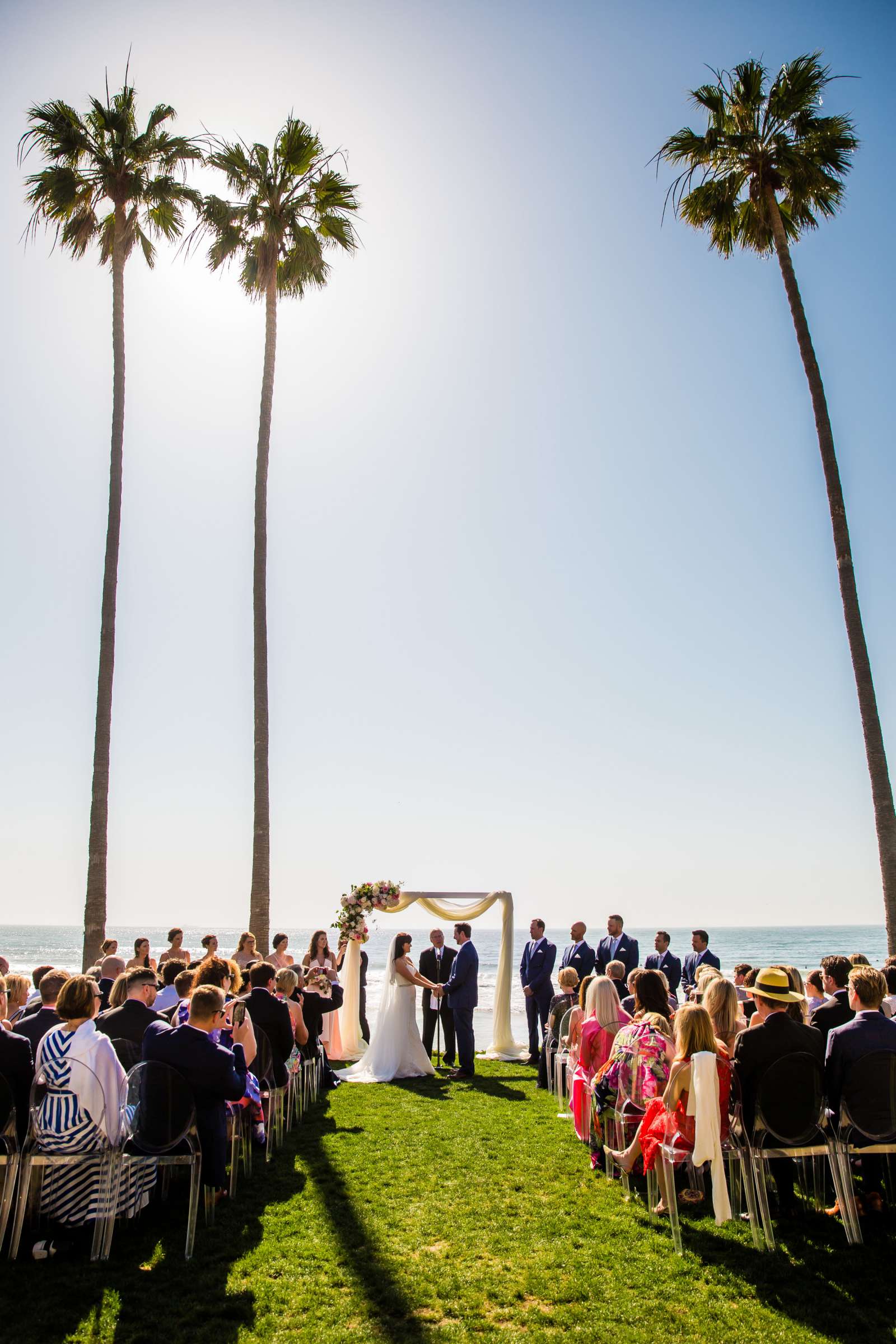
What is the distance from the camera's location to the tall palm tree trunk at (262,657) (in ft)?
41.7

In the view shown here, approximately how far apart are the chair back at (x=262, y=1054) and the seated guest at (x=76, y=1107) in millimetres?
2097

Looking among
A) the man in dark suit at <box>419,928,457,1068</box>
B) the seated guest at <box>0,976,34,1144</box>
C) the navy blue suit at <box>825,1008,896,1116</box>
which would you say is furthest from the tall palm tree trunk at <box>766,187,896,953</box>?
the seated guest at <box>0,976,34,1144</box>

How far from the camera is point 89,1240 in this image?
16.3 feet

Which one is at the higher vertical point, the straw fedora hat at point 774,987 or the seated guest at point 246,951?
the straw fedora hat at point 774,987

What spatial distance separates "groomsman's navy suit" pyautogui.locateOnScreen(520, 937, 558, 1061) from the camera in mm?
12547

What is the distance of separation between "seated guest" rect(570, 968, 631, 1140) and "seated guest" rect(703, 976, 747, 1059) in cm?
143

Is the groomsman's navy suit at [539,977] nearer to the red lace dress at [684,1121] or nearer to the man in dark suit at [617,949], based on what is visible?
the man in dark suit at [617,949]

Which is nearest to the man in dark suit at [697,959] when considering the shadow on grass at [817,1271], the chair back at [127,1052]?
the shadow on grass at [817,1271]

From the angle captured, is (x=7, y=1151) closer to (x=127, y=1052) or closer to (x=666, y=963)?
(x=127, y=1052)

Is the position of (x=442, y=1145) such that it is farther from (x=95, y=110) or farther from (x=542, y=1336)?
(x=95, y=110)

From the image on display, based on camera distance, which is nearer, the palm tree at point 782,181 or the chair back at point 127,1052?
the chair back at point 127,1052

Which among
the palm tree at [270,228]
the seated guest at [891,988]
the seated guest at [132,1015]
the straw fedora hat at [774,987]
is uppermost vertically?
the palm tree at [270,228]

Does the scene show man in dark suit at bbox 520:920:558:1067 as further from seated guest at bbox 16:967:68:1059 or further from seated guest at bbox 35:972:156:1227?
seated guest at bbox 35:972:156:1227

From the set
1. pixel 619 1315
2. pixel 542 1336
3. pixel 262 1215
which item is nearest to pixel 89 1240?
pixel 262 1215
